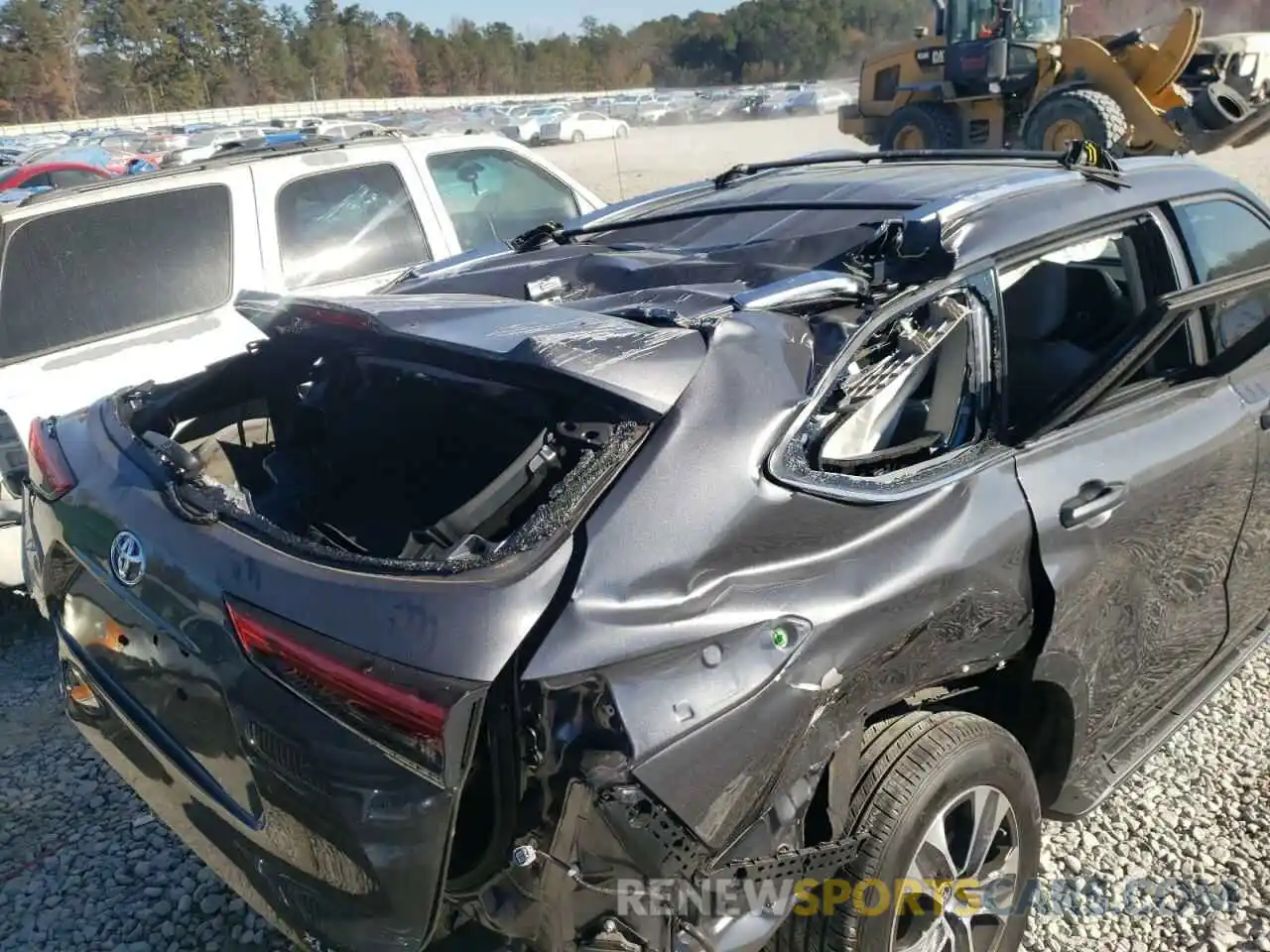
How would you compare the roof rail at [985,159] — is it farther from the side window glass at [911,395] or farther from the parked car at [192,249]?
the parked car at [192,249]

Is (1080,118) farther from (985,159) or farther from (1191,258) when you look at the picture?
(1191,258)

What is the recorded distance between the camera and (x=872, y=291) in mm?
2369

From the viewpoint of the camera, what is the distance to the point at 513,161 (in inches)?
248

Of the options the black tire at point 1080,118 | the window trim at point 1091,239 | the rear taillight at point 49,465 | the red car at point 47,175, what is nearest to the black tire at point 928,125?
the black tire at point 1080,118

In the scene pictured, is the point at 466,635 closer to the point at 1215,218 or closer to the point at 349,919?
the point at 349,919

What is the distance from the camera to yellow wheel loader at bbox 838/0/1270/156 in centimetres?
1317

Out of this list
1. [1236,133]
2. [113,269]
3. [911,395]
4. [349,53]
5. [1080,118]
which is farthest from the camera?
[349,53]

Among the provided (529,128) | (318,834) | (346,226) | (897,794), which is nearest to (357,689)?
(318,834)

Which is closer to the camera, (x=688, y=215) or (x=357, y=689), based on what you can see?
(x=357, y=689)

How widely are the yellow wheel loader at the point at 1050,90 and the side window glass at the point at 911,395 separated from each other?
1071cm

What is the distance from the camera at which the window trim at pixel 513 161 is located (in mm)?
5855

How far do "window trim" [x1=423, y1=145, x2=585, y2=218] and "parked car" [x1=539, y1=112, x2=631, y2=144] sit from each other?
33.9 m

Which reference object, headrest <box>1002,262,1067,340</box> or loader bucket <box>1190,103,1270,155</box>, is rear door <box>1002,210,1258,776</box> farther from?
loader bucket <box>1190,103,1270,155</box>

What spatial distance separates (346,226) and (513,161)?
1.33 meters
